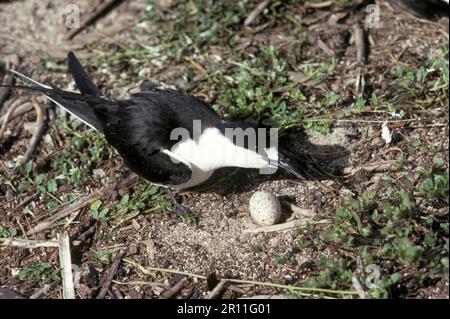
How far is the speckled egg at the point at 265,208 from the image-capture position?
431 cm

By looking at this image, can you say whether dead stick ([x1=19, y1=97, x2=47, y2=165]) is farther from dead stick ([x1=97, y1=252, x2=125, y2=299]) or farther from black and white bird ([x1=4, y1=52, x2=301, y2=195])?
dead stick ([x1=97, y1=252, x2=125, y2=299])

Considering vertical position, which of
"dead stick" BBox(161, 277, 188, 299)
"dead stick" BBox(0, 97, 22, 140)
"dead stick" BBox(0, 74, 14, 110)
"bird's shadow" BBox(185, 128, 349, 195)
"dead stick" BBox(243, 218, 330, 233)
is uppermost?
"dead stick" BBox(0, 74, 14, 110)

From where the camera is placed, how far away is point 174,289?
410 centimetres

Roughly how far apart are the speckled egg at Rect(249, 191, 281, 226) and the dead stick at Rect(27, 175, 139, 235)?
100 cm

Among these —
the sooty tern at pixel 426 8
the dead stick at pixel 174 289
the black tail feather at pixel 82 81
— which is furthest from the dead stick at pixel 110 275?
the sooty tern at pixel 426 8

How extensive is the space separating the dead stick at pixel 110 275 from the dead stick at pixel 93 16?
8.97 feet

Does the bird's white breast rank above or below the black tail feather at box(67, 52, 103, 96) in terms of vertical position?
below

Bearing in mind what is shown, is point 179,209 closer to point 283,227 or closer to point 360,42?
point 283,227

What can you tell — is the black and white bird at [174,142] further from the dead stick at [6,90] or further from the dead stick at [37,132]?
the dead stick at [6,90]

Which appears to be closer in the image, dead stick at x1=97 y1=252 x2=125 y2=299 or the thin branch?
the thin branch

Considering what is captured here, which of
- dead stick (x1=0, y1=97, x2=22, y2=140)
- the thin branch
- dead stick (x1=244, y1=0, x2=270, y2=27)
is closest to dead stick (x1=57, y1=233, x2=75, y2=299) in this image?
the thin branch

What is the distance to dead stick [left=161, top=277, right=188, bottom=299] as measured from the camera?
407 cm

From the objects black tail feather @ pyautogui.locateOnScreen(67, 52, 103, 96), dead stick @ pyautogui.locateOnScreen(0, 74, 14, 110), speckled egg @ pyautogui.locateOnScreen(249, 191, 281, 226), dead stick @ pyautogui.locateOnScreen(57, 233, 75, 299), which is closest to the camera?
dead stick @ pyautogui.locateOnScreen(57, 233, 75, 299)
